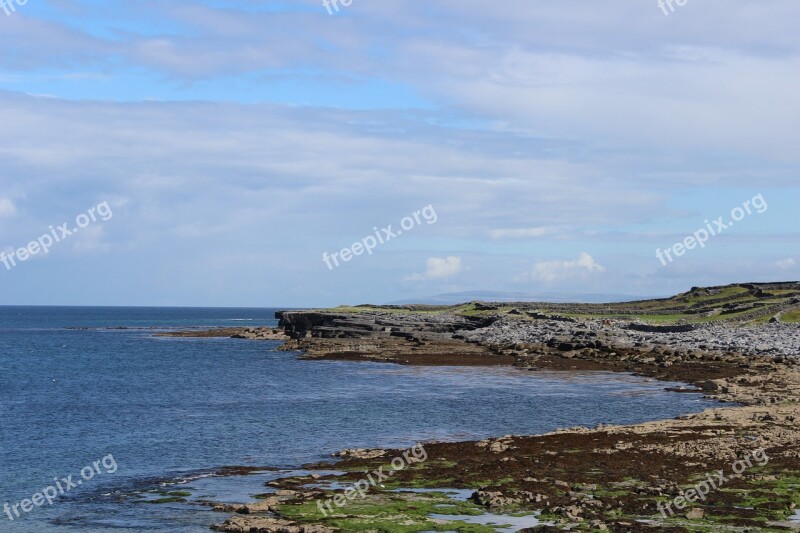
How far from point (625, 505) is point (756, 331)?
64.3 meters

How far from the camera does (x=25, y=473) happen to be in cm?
3281

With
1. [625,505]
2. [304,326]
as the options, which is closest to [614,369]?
[625,505]

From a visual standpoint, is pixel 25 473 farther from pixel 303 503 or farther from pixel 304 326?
pixel 304 326

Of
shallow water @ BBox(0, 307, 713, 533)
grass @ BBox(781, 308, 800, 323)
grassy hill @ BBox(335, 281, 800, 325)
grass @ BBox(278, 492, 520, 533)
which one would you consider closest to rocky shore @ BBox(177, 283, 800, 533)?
grass @ BBox(278, 492, 520, 533)

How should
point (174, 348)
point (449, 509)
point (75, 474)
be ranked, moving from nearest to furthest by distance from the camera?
point (449, 509), point (75, 474), point (174, 348)

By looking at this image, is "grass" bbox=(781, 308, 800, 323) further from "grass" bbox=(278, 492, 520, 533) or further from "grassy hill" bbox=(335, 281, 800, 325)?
"grass" bbox=(278, 492, 520, 533)

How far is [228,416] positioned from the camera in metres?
47.8

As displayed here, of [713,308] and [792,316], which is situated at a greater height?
[713,308]

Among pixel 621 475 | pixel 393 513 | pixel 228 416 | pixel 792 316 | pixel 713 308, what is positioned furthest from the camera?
pixel 713 308

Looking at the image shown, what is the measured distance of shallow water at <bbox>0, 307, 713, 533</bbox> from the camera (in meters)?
29.1

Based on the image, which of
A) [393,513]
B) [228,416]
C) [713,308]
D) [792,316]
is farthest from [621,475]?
[713,308]

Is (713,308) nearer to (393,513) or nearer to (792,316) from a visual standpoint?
(792,316)

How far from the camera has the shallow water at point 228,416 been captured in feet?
95.6

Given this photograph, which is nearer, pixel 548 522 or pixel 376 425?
pixel 548 522
